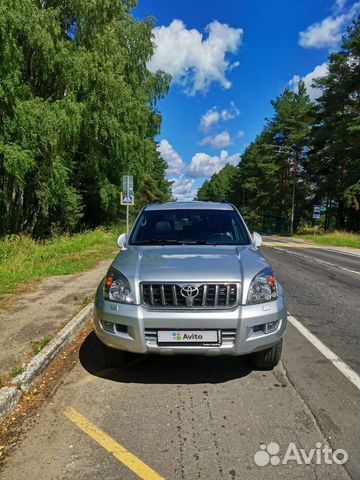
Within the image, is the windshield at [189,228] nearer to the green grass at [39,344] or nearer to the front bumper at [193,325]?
the front bumper at [193,325]

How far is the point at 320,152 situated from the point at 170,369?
134ft

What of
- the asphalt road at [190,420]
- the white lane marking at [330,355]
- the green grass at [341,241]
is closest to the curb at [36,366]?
the asphalt road at [190,420]

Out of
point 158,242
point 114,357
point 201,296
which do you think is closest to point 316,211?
point 158,242

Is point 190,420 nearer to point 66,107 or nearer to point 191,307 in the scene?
point 191,307

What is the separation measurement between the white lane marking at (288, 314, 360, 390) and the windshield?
168 cm

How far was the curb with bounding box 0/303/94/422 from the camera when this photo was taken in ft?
11.8

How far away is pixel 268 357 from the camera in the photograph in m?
4.41

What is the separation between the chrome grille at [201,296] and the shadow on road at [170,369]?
0.91 metres

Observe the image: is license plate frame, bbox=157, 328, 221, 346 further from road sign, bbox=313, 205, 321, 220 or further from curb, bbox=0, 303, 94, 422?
road sign, bbox=313, 205, 321, 220

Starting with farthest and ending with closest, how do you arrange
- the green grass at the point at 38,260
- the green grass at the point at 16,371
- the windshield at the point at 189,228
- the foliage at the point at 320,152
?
the foliage at the point at 320,152, the green grass at the point at 38,260, the windshield at the point at 189,228, the green grass at the point at 16,371

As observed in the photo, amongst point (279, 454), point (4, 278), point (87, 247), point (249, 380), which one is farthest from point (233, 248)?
point (87, 247)

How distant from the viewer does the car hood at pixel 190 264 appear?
396cm

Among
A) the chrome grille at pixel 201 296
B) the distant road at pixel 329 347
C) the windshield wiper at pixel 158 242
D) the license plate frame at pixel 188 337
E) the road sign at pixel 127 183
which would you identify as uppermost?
the road sign at pixel 127 183

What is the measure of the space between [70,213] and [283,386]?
20747mm
